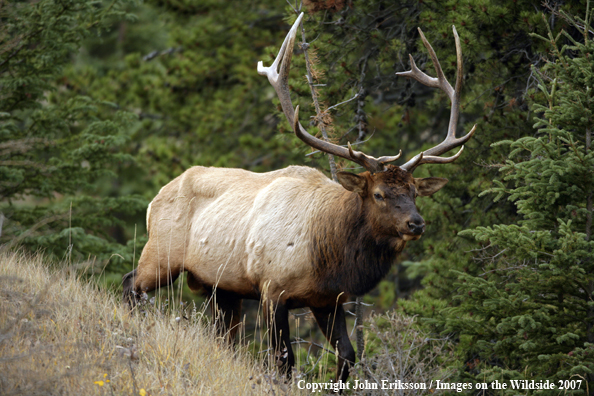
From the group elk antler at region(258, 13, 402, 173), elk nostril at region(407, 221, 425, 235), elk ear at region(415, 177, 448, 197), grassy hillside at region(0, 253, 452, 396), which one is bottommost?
grassy hillside at region(0, 253, 452, 396)

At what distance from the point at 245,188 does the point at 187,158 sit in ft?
17.7

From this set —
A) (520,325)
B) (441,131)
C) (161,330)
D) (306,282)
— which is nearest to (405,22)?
(441,131)

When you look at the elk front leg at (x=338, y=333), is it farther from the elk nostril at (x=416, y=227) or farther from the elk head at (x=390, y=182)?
the elk nostril at (x=416, y=227)

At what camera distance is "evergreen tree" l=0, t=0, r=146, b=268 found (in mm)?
7988

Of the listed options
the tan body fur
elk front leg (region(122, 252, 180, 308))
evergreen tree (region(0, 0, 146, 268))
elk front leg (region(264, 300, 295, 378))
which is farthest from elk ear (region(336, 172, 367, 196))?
evergreen tree (region(0, 0, 146, 268))

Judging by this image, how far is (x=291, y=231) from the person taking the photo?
5859mm

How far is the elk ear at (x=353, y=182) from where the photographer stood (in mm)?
5496

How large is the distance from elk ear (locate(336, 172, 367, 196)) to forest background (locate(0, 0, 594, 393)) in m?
0.73

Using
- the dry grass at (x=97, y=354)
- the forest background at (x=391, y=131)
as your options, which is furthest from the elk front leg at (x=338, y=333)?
the dry grass at (x=97, y=354)

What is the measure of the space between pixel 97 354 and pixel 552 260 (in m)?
3.40

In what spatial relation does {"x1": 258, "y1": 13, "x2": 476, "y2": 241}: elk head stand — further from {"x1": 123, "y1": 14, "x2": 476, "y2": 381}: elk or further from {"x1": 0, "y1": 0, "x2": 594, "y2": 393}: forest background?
{"x1": 0, "y1": 0, "x2": 594, "y2": 393}: forest background

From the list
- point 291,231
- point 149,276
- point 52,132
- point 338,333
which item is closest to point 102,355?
point 291,231

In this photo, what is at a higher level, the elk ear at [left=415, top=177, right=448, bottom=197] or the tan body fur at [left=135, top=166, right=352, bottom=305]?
the elk ear at [left=415, top=177, right=448, bottom=197]

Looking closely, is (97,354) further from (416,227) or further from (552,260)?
(552,260)
